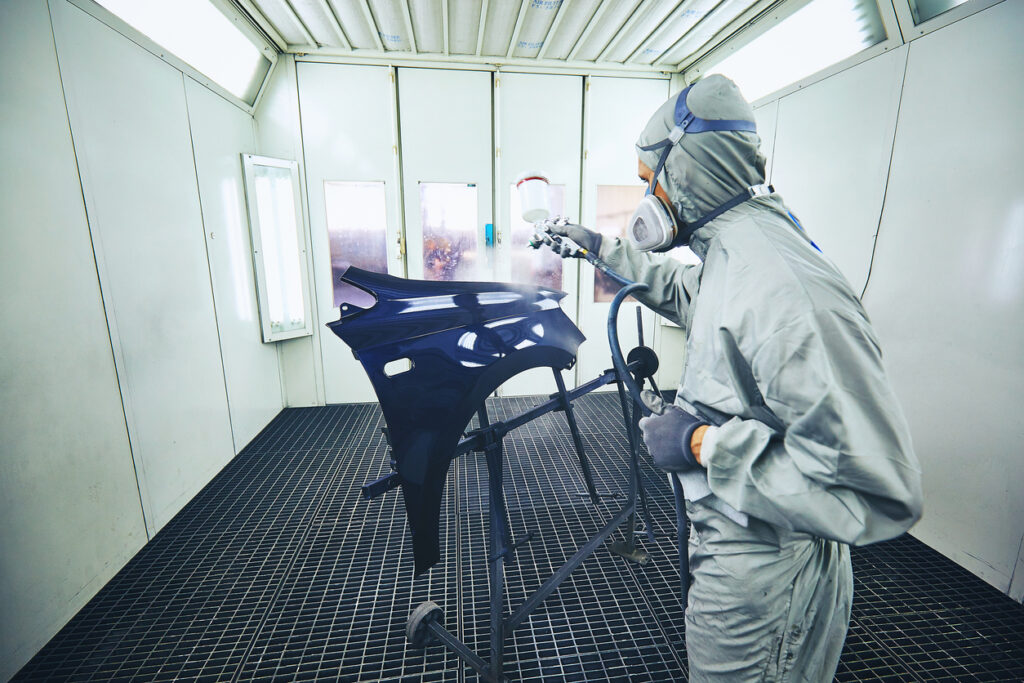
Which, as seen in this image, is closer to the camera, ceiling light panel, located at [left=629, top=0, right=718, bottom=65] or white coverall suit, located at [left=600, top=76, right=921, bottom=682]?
white coverall suit, located at [left=600, top=76, right=921, bottom=682]

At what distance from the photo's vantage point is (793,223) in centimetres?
97

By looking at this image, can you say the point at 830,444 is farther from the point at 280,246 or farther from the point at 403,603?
the point at 280,246

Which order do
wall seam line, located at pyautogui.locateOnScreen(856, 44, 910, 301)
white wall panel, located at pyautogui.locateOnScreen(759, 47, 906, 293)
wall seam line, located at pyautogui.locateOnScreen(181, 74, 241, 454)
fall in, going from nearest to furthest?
1. wall seam line, located at pyautogui.locateOnScreen(856, 44, 910, 301)
2. white wall panel, located at pyautogui.locateOnScreen(759, 47, 906, 293)
3. wall seam line, located at pyautogui.locateOnScreen(181, 74, 241, 454)

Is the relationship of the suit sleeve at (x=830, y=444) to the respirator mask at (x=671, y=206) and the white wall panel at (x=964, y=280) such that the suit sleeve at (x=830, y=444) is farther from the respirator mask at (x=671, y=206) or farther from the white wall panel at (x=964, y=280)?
the white wall panel at (x=964, y=280)

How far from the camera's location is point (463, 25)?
9.75 ft

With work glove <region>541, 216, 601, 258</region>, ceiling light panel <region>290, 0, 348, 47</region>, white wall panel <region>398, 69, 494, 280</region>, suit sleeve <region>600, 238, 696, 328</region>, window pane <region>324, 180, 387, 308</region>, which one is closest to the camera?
suit sleeve <region>600, 238, 696, 328</region>

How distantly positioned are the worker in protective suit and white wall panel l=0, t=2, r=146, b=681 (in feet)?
7.18

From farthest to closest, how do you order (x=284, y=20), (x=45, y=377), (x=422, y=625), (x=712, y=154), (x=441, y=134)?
(x=441, y=134), (x=284, y=20), (x=45, y=377), (x=422, y=625), (x=712, y=154)

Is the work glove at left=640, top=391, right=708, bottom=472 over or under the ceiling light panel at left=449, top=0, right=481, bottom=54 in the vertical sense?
under

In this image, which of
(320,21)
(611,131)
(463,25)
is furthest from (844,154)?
(320,21)

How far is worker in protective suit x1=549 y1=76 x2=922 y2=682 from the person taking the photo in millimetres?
688

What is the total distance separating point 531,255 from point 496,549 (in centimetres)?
303

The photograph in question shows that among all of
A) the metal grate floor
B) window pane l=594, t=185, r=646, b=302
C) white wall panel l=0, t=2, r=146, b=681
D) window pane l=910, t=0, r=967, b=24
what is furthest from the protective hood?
window pane l=594, t=185, r=646, b=302

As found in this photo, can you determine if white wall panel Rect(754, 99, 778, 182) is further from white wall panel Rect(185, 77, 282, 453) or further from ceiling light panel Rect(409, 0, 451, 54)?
white wall panel Rect(185, 77, 282, 453)
